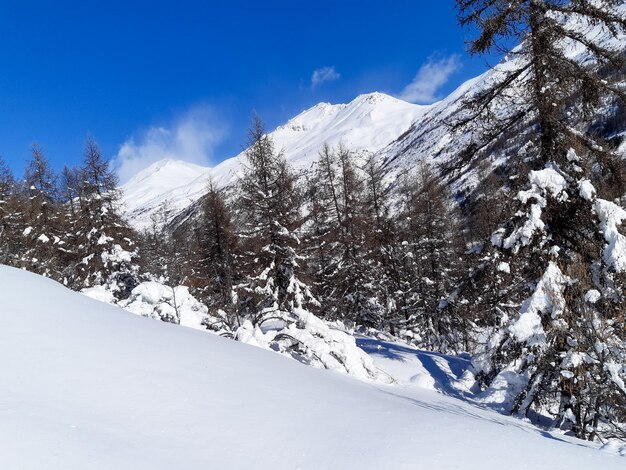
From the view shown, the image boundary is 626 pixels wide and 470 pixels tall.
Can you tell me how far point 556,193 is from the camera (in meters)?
7.87

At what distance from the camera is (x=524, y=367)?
8.08m

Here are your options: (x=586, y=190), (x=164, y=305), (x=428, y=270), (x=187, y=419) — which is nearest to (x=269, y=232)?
(x=164, y=305)

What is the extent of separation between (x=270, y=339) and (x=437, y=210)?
1604cm

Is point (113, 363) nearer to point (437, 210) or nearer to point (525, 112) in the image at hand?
point (525, 112)

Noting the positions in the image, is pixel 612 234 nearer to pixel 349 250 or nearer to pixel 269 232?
pixel 269 232

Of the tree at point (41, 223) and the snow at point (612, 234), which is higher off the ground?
the tree at point (41, 223)

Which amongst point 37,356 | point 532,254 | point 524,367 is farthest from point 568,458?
point 532,254

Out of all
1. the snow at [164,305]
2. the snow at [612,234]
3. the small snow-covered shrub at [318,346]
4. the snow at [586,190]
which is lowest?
the small snow-covered shrub at [318,346]

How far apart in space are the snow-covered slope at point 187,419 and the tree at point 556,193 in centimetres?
428

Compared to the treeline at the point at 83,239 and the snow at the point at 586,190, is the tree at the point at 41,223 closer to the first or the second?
the treeline at the point at 83,239

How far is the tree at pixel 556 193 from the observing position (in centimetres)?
746

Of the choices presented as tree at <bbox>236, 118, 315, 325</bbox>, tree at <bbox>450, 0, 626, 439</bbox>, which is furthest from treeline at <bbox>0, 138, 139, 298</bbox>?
tree at <bbox>450, 0, 626, 439</bbox>

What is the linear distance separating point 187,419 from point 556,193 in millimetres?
7590

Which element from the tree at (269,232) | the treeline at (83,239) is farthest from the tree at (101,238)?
the tree at (269,232)
